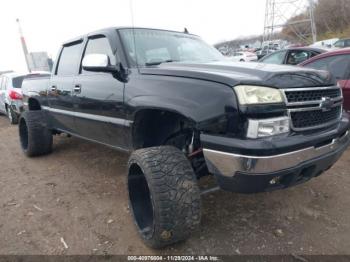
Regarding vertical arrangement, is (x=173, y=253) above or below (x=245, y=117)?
below

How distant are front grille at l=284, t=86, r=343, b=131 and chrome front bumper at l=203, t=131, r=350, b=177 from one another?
19 cm

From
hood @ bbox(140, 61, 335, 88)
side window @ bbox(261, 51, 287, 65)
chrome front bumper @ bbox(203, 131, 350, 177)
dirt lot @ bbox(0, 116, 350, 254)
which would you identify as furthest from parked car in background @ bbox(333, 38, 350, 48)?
chrome front bumper @ bbox(203, 131, 350, 177)

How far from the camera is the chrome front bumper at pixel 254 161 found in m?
2.12

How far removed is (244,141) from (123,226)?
157cm

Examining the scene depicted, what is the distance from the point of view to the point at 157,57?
3.36 meters

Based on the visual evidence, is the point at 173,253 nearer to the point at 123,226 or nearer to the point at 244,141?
the point at 123,226

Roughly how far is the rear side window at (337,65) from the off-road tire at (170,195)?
3.51 metres

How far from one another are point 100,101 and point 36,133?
2182 mm

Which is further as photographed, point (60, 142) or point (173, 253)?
point (60, 142)

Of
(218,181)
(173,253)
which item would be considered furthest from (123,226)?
(218,181)

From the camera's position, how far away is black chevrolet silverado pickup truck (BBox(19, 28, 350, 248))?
2.18 m

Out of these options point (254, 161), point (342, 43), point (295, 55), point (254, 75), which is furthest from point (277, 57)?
point (342, 43)

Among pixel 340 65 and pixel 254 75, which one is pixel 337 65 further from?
pixel 254 75

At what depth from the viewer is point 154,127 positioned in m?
3.23
